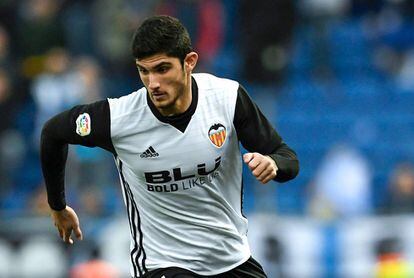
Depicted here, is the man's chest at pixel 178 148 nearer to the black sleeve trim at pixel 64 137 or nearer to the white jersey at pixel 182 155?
the white jersey at pixel 182 155

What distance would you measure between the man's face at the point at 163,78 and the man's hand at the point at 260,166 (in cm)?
58

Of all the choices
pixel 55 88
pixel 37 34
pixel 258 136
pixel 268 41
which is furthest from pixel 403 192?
pixel 258 136

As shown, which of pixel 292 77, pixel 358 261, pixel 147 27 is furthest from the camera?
pixel 292 77

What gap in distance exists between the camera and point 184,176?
605 cm

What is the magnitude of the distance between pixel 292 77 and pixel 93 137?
431 inches

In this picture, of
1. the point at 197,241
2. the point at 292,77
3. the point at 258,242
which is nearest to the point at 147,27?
the point at 197,241

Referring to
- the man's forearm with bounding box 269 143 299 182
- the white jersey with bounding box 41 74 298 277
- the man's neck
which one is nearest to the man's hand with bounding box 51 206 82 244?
the white jersey with bounding box 41 74 298 277

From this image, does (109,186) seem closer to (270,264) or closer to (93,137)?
(270,264)

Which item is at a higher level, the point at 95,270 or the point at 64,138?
the point at 64,138

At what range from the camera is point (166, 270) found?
20.0 ft

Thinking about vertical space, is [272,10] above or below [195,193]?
below

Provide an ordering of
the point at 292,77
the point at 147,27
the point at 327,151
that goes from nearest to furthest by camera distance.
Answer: the point at 147,27, the point at 327,151, the point at 292,77

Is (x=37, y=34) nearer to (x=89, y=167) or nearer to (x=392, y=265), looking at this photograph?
(x=89, y=167)

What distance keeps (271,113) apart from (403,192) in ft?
6.46
